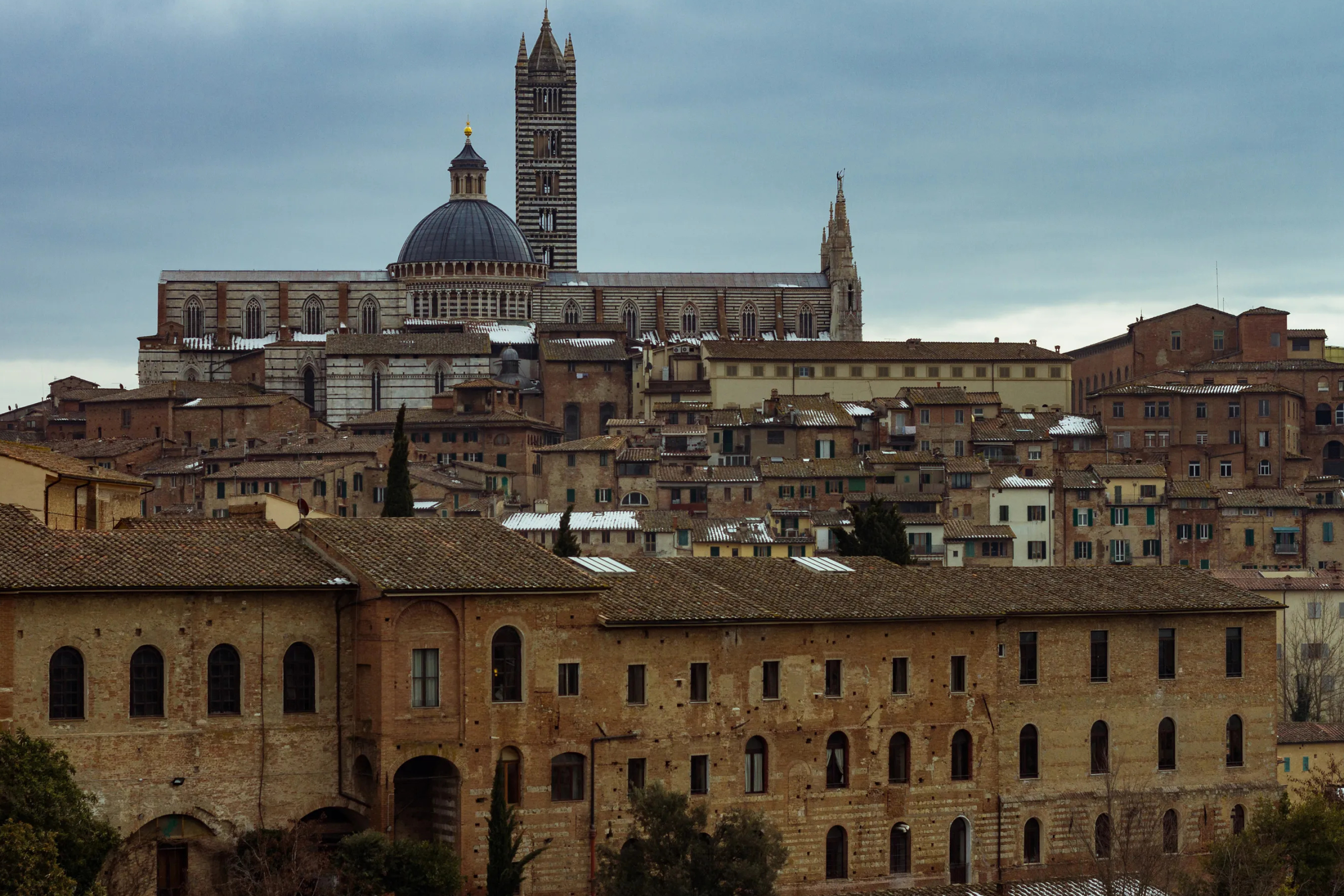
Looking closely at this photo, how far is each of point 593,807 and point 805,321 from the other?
67.7m

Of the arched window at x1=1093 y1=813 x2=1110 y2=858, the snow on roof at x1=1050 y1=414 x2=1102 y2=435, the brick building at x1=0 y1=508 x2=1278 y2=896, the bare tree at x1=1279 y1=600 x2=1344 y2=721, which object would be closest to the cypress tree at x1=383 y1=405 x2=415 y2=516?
the brick building at x1=0 y1=508 x2=1278 y2=896

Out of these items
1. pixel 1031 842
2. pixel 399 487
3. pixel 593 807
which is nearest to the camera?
pixel 593 807

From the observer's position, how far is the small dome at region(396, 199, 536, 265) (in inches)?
3583

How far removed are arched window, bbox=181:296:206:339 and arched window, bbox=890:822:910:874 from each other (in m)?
64.6

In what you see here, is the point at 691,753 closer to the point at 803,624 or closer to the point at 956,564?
the point at 803,624

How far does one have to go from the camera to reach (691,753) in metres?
29.1

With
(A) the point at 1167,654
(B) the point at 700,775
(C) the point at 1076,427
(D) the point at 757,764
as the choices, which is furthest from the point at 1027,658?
(C) the point at 1076,427

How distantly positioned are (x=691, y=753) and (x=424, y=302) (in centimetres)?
6335

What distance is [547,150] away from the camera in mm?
100312

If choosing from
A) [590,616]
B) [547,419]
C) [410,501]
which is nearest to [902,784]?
[590,616]

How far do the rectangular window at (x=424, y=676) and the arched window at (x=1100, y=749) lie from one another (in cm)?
946

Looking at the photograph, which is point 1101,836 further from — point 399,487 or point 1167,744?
point 399,487

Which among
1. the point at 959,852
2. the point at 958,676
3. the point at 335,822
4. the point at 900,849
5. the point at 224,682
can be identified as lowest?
the point at 959,852

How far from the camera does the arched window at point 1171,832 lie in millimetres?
31906
